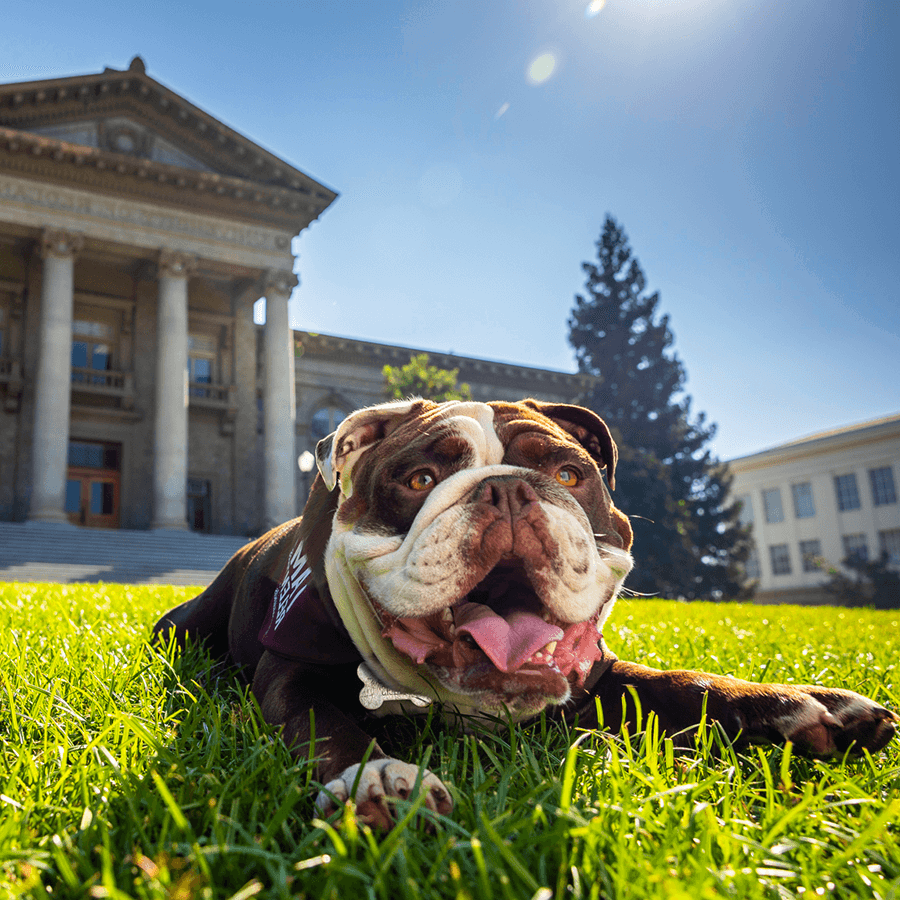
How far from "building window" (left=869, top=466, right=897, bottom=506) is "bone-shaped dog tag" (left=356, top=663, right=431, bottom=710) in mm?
57302

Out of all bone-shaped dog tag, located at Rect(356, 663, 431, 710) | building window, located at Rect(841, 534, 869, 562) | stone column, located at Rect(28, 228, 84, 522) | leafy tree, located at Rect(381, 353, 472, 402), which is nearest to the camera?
bone-shaped dog tag, located at Rect(356, 663, 431, 710)

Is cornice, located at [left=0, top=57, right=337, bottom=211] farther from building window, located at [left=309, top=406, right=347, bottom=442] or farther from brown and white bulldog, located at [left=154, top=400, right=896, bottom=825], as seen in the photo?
brown and white bulldog, located at [left=154, top=400, right=896, bottom=825]

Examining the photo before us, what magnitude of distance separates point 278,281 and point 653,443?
1878cm

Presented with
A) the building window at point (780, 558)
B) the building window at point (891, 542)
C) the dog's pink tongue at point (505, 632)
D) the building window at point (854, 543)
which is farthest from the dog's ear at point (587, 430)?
the building window at point (780, 558)

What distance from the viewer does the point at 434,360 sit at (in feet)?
120

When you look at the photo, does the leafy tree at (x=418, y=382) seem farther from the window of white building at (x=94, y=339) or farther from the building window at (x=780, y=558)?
the building window at (x=780, y=558)

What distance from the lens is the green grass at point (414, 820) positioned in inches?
49.6

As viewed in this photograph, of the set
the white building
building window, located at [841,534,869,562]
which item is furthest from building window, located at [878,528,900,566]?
building window, located at [841,534,869,562]

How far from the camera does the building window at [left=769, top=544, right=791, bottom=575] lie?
185 ft

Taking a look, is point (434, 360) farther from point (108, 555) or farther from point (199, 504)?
point (108, 555)

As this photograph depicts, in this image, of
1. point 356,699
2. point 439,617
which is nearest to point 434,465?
point 439,617

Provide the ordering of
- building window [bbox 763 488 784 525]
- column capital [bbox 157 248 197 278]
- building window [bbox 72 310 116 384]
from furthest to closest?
building window [bbox 763 488 784 525]
building window [bbox 72 310 116 384]
column capital [bbox 157 248 197 278]

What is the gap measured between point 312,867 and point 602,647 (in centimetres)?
147

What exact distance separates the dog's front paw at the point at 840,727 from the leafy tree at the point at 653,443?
27.7 m
